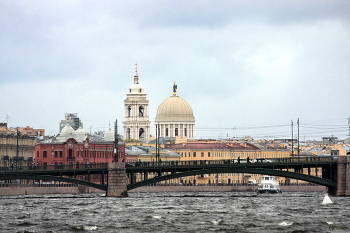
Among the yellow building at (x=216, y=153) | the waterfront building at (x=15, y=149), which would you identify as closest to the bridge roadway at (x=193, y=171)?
the waterfront building at (x=15, y=149)

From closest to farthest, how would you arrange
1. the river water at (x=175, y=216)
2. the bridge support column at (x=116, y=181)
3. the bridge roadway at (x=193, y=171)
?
the river water at (x=175, y=216) < the bridge roadway at (x=193, y=171) < the bridge support column at (x=116, y=181)

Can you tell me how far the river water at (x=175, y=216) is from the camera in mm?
65188

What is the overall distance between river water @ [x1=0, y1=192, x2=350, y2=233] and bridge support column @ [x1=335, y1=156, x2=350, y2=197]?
524 centimetres

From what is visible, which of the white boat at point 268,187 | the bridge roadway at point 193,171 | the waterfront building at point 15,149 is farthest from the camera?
the waterfront building at point 15,149

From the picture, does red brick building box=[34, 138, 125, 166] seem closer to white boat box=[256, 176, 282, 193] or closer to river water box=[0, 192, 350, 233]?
white boat box=[256, 176, 282, 193]

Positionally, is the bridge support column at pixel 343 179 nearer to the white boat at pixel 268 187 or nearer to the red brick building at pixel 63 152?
the white boat at pixel 268 187

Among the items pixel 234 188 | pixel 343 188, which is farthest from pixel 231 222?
pixel 234 188

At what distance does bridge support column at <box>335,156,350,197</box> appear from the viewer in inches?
3900

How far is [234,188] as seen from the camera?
145000mm

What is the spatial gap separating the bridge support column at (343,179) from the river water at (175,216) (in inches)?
206

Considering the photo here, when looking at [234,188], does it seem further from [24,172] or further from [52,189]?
[24,172]

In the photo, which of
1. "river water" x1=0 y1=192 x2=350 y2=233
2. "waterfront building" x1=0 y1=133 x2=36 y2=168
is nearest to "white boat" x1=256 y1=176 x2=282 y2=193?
"waterfront building" x1=0 y1=133 x2=36 y2=168

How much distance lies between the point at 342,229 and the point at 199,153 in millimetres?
113195

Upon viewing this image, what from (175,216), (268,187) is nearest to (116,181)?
(175,216)
